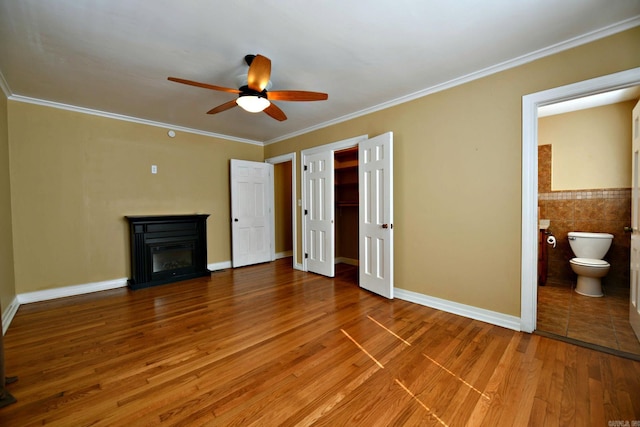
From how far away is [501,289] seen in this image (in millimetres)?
2629

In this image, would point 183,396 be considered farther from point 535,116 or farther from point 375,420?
point 535,116

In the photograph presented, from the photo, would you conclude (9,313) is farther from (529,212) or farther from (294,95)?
(529,212)

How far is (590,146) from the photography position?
372 centimetres

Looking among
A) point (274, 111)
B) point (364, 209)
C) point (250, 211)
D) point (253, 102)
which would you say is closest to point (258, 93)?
point (253, 102)

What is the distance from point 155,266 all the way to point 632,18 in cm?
573

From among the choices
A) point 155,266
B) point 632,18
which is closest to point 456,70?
point 632,18

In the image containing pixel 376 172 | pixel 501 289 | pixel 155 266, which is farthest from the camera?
pixel 155 266

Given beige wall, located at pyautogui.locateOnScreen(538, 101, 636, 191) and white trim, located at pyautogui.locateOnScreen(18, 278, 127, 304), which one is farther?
beige wall, located at pyautogui.locateOnScreen(538, 101, 636, 191)

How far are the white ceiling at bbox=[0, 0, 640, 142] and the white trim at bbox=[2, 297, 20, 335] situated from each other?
7.85 feet

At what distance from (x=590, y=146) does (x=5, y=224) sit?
730 cm

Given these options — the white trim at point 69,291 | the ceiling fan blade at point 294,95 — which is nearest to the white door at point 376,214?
the ceiling fan blade at point 294,95

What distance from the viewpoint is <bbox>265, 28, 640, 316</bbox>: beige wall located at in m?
2.36

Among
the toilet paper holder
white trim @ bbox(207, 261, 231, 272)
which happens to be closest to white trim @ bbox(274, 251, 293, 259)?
white trim @ bbox(207, 261, 231, 272)

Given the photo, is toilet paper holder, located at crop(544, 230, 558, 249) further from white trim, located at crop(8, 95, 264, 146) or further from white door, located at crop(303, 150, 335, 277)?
white trim, located at crop(8, 95, 264, 146)
